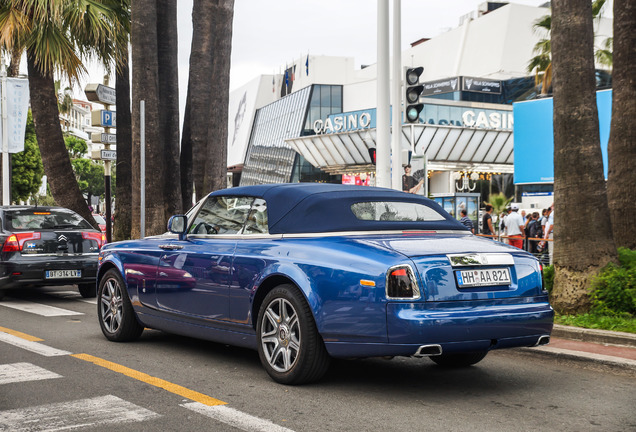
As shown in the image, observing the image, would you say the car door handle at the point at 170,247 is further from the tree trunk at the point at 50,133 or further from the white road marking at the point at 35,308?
the tree trunk at the point at 50,133

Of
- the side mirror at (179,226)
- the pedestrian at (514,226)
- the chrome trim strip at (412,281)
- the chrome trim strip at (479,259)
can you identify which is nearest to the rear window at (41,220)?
the side mirror at (179,226)

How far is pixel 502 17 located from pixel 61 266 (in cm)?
7043

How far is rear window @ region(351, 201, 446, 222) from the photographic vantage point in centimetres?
632

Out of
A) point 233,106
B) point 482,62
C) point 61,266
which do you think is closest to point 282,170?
point 482,62

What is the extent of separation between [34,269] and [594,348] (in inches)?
324

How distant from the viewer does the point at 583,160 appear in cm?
888

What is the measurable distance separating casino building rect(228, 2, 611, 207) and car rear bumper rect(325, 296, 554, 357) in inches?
1745

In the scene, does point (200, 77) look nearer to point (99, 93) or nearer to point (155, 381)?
point (99, 93)

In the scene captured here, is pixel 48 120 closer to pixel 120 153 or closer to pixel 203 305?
pixel 120 153

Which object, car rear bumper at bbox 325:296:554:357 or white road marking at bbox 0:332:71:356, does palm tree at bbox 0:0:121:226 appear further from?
car rear bumper at bbox 325:296:554:357

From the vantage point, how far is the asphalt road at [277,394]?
486 cm

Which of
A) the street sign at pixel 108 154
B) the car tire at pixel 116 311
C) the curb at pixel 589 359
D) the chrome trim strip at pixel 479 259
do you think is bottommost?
the curb at pixel 589 359

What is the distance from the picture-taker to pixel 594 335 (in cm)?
788

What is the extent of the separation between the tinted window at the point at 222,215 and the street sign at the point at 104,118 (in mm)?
11012
